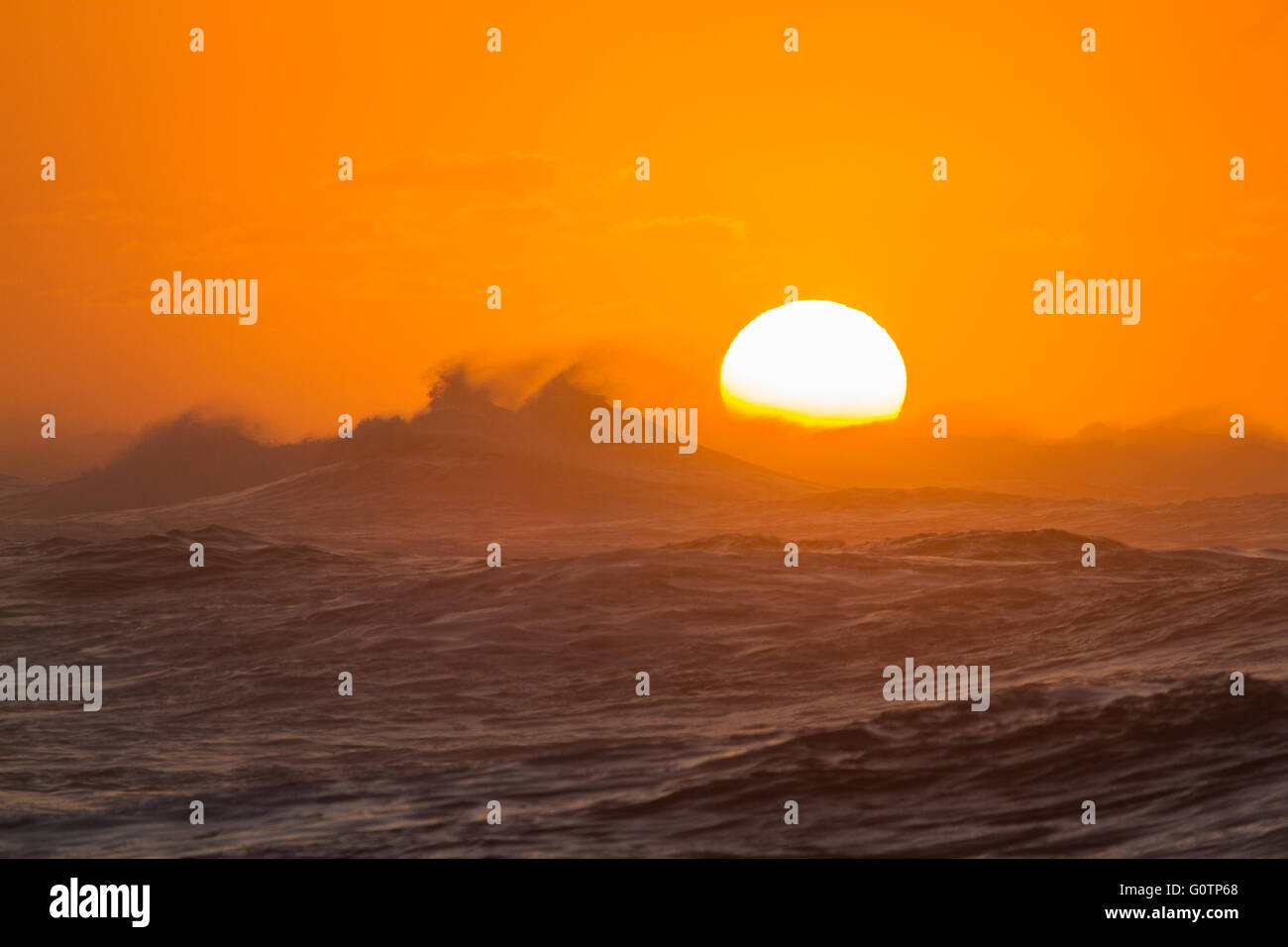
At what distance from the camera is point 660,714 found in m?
17.8

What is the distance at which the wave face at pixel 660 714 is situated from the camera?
39.3 feet

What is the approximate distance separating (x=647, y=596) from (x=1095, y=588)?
10.6 metres

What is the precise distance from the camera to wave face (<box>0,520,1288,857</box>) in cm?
1198
